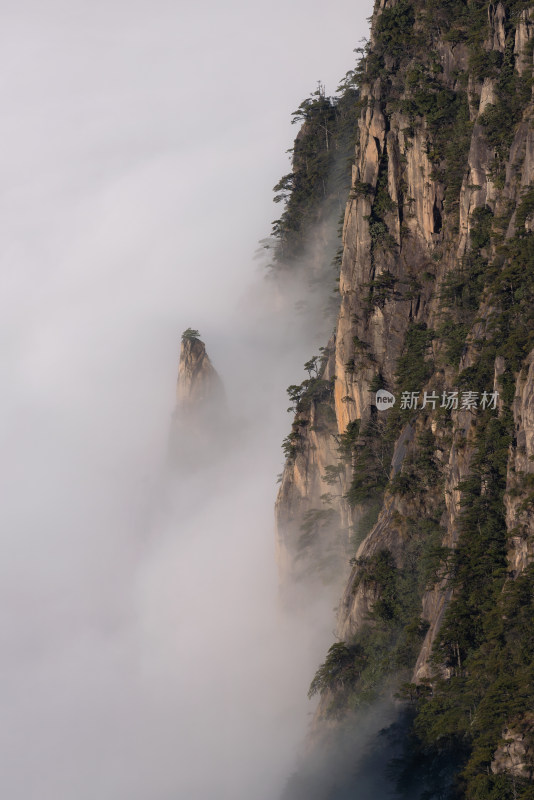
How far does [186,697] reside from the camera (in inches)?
4564

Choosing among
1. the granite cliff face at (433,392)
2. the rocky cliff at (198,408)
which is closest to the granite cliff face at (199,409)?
the rocky cliff at (198,408)

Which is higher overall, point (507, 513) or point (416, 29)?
point (416, 29)

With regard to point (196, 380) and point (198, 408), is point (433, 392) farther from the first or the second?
point (196, 380)

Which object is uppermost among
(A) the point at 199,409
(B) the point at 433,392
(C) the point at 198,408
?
(C) the point at 198,408

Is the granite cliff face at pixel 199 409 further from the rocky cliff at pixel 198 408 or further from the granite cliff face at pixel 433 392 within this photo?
the granite cliff face at pixel 433 392

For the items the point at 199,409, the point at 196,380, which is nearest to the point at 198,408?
the point at 199,409

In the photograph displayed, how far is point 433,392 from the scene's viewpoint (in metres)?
79.4

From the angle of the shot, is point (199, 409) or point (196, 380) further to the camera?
point (196, 380)

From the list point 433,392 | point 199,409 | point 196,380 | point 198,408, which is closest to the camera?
point 433,392

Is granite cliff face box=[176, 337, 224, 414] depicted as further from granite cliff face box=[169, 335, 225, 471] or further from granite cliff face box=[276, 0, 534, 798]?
granite cliff face box=[276, 0, 534, 798]

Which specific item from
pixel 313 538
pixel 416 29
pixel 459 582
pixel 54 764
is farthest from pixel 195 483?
pixel 459 582

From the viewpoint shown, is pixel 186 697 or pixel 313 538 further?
pixel 186 697

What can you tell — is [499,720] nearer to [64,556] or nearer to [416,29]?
[416,29]

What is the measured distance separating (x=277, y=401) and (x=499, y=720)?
277 feet
